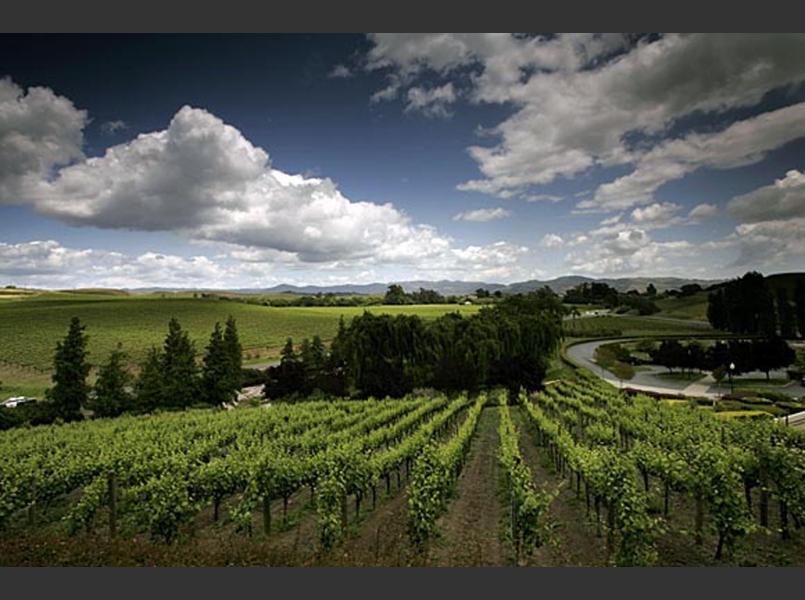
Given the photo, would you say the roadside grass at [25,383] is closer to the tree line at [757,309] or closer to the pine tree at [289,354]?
the pine tree at [289,354]

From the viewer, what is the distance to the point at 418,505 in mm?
6996

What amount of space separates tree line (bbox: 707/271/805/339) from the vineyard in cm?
503

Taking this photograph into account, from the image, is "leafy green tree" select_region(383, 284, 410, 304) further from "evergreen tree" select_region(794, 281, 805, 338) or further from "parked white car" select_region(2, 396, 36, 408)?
"parked white car" select_region(2, 396, 36, 408)

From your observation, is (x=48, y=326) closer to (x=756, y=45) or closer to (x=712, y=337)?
(x=756, y=45)

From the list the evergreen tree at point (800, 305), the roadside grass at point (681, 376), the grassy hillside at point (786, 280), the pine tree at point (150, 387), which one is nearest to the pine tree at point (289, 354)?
the pine tree at point (150, 387)

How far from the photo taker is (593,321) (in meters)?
34.5

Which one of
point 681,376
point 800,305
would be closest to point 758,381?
point 681,376

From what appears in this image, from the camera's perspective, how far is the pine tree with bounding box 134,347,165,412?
23.7m

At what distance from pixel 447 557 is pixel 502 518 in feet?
6.35

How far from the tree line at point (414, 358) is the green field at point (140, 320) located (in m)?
1.16

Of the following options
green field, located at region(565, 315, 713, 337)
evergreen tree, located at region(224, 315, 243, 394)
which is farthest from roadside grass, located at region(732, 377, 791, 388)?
evergreen tree, located at region(224, 315, 243, 394)

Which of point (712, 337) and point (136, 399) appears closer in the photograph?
point (712, 337)

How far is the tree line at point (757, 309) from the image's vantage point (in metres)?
14.7

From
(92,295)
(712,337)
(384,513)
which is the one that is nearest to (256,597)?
(384,513)
